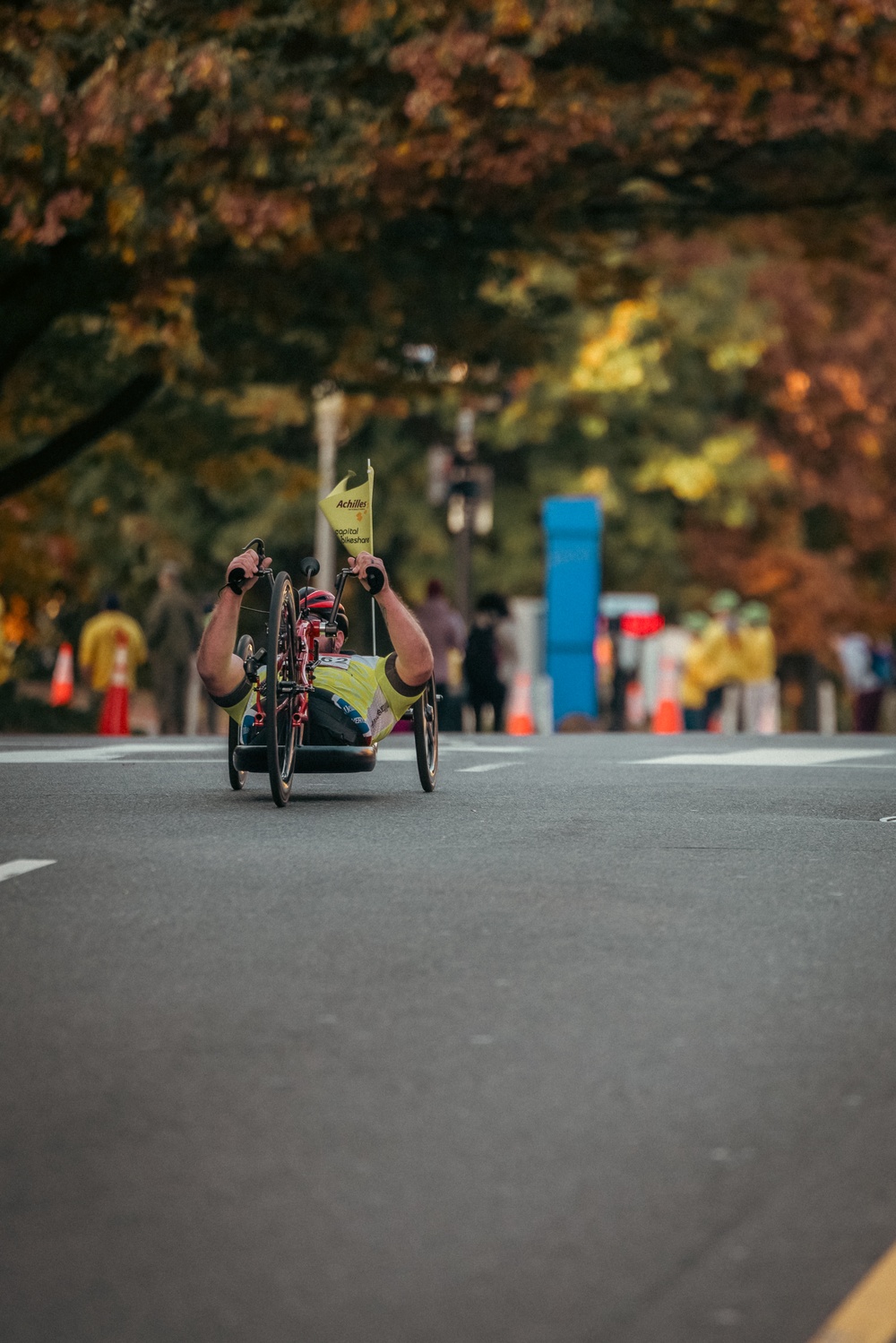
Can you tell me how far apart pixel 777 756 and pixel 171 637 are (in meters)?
11.0

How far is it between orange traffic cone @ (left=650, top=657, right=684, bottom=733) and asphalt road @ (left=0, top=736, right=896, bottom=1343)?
21210mm

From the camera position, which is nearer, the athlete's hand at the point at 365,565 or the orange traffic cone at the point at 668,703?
the athlete's hand at the point at 365,565

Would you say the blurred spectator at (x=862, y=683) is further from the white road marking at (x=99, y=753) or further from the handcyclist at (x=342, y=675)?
the handcyclist at (x=342, y=675)

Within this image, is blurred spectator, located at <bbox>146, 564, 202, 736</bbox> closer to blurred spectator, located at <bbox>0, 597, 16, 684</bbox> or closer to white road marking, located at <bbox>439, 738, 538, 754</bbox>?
blurred spectator, located at <bbox>0, 597, 16, 684</bbox>

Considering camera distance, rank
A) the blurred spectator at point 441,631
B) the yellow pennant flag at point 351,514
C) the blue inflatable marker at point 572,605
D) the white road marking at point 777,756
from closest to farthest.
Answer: the yellow pennant flag at point 351,514 < the white road marking at point 777,756 < the blurred spectator at point 441,631 < the blue inflatable marker at point 572,605

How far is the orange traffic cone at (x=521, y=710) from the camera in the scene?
99.9 feet

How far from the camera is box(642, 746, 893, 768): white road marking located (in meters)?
16.7

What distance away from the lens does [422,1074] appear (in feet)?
20.1

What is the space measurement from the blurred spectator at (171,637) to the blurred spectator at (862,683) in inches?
449

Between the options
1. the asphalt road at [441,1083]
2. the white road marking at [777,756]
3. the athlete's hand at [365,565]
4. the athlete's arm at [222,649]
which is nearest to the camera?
the asphalt road at [441,1083]

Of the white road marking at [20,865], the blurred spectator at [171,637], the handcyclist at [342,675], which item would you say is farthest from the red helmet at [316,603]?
the blurred spectator at [171,637]

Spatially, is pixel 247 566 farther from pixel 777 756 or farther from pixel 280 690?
pixel 777 756

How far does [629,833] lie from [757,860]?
3.42 ft

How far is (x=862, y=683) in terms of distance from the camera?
36812 millimetres
